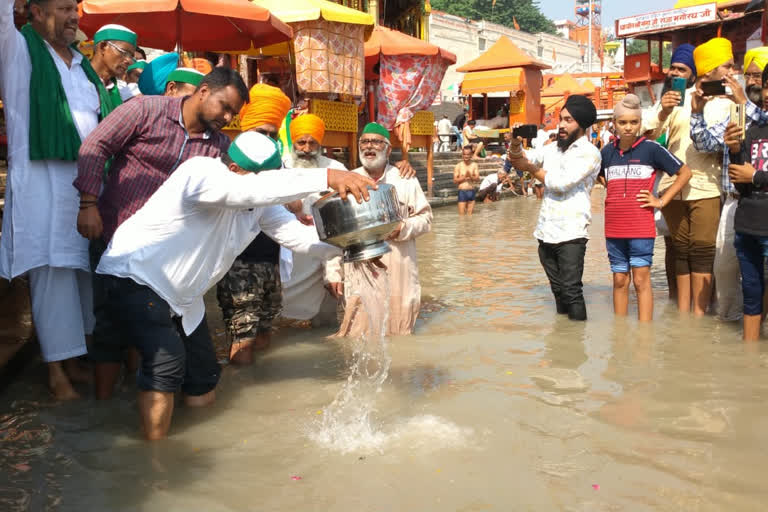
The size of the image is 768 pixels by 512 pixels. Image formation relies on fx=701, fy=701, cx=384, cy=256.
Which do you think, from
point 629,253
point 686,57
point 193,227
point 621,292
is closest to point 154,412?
point 193,227

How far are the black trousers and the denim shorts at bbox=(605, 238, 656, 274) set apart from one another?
9.2 inches

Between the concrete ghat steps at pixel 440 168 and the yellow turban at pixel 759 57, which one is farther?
the concrete ghat steps at pixel 440 168

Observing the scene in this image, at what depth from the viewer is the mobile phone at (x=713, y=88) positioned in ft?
16.3

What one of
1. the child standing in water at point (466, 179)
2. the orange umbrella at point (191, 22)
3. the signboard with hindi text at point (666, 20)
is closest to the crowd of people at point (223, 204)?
the orange umbrella at point (191, 22)

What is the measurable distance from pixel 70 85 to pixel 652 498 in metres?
3.50

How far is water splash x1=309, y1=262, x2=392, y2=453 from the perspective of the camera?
3.40 m

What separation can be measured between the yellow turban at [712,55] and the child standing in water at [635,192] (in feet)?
1.64

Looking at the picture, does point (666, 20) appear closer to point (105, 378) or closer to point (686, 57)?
point (686, 57)

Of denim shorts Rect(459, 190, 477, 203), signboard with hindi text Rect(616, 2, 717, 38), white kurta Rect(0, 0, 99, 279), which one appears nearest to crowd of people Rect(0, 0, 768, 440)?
white kurta Rect(0, 0, 99, 279)

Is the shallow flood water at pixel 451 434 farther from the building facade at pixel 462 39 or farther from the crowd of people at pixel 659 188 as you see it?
the building facade at pixel 462 39

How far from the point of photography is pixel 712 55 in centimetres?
515

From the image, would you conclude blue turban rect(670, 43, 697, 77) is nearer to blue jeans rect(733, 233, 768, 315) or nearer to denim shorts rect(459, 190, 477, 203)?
blue jeans rect(733, 233, 768, 315)

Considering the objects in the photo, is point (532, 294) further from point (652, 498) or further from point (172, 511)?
point (172, 511)

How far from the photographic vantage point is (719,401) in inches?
150
